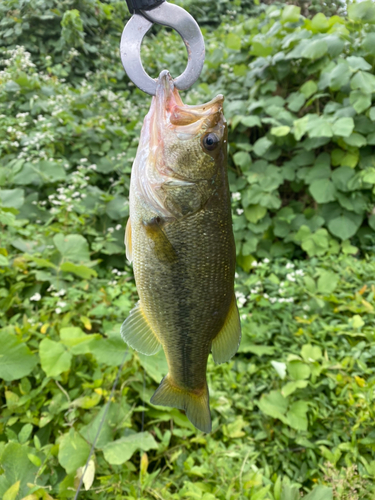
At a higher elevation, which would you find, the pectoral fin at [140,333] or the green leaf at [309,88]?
the green leaf at [309,88]

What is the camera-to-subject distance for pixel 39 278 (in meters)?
2.35

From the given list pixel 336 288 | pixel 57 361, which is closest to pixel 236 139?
pixel 336 288

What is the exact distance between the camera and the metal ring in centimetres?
76

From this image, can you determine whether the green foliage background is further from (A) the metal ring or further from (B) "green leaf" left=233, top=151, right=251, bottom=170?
(A) the metal ring

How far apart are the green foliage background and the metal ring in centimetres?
148

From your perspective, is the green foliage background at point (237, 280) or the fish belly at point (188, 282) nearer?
the fish belly at point (188, 282)

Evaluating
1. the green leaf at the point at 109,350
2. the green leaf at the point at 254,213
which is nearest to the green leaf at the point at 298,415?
the green leaf at the point at 109,350

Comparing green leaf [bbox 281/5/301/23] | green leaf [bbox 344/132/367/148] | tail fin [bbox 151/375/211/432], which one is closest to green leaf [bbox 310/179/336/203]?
green leaf [bbox 344/132/367/148]

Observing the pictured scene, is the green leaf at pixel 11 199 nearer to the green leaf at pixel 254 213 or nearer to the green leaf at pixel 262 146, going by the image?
the green leaf at pixel 254 213

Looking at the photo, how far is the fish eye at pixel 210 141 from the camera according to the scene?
0.87m

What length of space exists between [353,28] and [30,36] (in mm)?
3845

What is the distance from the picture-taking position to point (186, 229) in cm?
89

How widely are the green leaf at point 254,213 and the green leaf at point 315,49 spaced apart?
A: 5.08 ft

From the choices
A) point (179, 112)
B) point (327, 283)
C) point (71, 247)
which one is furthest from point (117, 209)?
point (179, 112)
